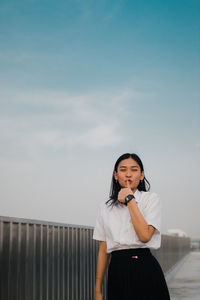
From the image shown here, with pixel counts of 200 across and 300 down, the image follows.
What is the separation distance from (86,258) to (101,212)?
2512 millimetres

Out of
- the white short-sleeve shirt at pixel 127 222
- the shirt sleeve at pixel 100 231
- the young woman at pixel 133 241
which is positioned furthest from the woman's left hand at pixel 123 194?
the shirt sleeve at pixel 100 231

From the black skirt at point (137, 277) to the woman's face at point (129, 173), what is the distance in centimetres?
41

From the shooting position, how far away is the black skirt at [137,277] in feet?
8.52

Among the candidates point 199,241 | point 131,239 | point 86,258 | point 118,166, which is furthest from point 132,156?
point 199,241

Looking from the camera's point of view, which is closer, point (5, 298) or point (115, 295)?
point (115, 295)

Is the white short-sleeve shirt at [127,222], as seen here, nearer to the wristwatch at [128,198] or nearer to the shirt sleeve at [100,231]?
the shirt sleeve at [100,231]

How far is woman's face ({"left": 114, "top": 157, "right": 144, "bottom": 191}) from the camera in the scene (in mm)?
2781

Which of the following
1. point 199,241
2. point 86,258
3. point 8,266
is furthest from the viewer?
point 199,241

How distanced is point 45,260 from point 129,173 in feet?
4.87

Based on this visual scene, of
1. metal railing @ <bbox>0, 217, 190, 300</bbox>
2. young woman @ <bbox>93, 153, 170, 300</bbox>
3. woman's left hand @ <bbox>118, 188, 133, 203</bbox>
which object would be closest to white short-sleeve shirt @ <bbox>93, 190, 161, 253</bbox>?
young woman @ <bbox>93, 153, 170, 300</bbox>

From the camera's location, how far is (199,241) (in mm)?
35281

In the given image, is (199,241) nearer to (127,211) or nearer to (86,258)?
(86,258)

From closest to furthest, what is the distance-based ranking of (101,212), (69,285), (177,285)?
(101,212) → (69,285) → (177,285)

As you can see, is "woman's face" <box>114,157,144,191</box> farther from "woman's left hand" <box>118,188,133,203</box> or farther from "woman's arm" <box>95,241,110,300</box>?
"woman's arm" <box>95,241,110,300</box>
